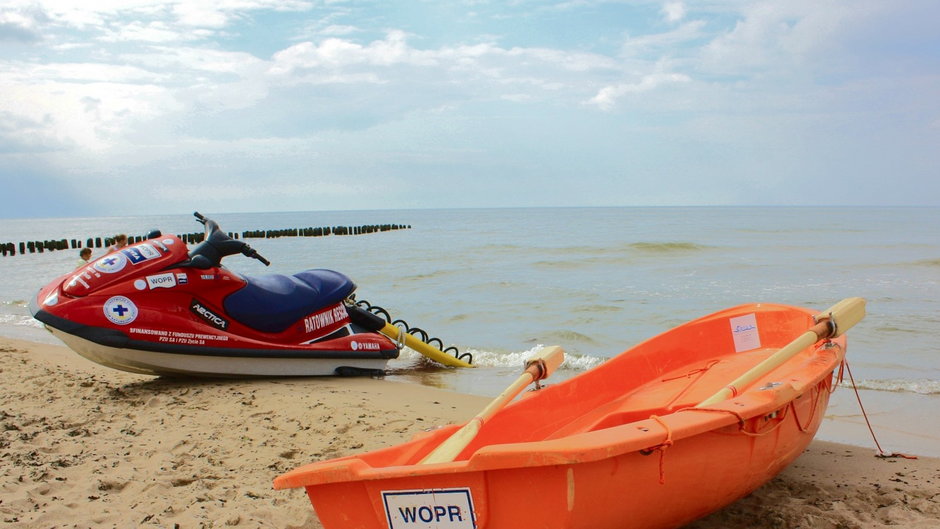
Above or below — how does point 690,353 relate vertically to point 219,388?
above

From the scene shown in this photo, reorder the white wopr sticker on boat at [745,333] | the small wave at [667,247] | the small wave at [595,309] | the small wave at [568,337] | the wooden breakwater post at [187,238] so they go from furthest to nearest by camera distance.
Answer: the wooden breakwater post at [187,238] < the small wave at [667,247] < the small wave at [595,309] < the small wave at [568,337] < the white wopr sticker on boat at [745,333]

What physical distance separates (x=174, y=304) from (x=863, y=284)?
14.3 m

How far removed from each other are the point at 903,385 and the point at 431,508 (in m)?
5.94

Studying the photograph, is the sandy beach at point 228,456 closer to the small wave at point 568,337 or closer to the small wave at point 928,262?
the small wave at point 568,337

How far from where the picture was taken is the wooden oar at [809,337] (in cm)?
371

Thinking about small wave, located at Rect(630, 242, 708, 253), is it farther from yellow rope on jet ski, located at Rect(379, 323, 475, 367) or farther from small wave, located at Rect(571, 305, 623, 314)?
yellow rope on jet ski, located at Rect(379, 323, 475, 367)

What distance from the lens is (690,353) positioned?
18.0ft

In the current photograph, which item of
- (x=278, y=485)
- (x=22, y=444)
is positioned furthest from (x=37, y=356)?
(x=278, y=485)

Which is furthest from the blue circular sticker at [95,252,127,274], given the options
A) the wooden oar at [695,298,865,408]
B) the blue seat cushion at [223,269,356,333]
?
the wooden oar at [695,298,865,408]

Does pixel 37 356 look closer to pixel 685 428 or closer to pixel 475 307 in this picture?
pixel 475 307

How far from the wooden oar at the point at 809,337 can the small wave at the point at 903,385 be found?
305 centimetres

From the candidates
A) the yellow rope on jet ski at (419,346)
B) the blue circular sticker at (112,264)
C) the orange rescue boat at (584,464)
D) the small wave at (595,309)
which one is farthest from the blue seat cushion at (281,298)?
the small wave at (595,309)

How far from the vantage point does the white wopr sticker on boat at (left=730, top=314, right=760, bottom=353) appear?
214 inches

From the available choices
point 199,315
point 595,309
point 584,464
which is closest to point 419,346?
point 199,315
